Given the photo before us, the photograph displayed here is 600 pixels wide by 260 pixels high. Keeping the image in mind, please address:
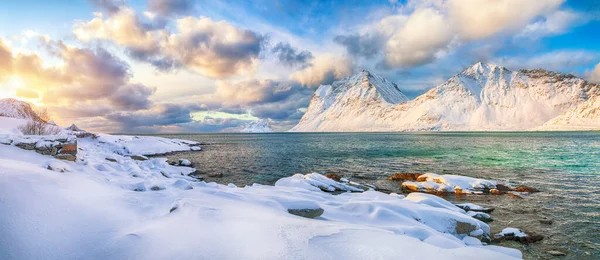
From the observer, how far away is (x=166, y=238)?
17.5 feet

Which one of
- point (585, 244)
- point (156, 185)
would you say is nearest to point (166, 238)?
point (156, 185)

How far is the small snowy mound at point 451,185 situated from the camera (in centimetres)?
1852

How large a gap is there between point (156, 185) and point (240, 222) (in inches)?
251

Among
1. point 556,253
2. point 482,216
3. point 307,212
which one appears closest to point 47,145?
point 307,212

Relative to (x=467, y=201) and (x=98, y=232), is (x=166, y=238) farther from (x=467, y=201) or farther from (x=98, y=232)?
(x=467, y=201)

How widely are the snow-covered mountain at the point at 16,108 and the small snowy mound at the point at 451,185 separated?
6430 centimetres

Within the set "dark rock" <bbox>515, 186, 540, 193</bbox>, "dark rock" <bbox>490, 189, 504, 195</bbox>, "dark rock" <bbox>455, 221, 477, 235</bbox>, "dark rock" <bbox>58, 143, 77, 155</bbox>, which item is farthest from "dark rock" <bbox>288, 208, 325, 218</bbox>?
"dark rock" <bbox>515, 186, 540, 193</bbox>

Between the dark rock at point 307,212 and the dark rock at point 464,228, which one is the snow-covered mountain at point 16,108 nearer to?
the dark rock at point 307,212

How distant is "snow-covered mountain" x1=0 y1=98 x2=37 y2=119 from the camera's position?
Answer: 165 feet

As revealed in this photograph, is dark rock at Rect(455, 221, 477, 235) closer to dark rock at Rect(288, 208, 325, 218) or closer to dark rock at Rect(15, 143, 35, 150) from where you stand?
dark rock at Rect(288, 208, 325, 218)

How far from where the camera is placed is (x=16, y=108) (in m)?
52.3

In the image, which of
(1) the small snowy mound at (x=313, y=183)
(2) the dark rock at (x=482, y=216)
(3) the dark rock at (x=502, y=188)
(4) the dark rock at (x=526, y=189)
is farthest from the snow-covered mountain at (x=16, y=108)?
(4) the dark rock at (x=526, y=189)

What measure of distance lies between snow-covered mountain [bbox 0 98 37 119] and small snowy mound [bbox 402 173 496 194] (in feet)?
211

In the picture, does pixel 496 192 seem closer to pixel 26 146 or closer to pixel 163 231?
pixel 163 231
